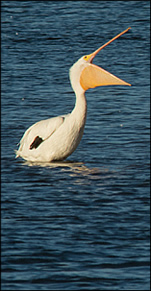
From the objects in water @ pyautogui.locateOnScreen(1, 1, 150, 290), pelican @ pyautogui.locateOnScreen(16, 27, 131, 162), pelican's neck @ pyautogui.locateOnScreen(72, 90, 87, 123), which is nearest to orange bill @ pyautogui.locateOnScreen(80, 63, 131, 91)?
pelican @ pyautogui.locateOnScreen(16, 27, 131, 162)

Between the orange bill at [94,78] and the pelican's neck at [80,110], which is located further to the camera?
the orange bill at [94,78]

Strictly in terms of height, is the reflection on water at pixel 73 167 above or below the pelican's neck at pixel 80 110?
below

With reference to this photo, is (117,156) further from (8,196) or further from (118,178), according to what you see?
(8,196)

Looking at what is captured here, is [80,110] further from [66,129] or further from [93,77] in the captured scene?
[93,77]

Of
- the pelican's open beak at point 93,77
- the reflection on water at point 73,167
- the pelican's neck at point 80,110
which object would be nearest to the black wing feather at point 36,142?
the reflection on water at point 73,167

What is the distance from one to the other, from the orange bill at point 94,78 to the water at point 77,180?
3.66 feet

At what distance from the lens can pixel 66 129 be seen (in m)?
12.2

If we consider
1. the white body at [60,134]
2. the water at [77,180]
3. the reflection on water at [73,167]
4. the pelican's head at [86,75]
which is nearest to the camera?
the water at [77,180]

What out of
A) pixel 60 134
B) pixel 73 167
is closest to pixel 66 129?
pixel 60 134

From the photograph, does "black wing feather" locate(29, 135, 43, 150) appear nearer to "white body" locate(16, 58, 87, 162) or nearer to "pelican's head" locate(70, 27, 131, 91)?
"white body" locate(16, 58, 87, 162)

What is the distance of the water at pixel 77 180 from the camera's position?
8172mm

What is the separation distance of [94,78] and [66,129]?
38.0 inches

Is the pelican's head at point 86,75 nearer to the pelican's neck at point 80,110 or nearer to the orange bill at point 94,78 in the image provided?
the orange bill at point 94,78

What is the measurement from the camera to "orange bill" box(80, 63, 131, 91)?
1252 cm
